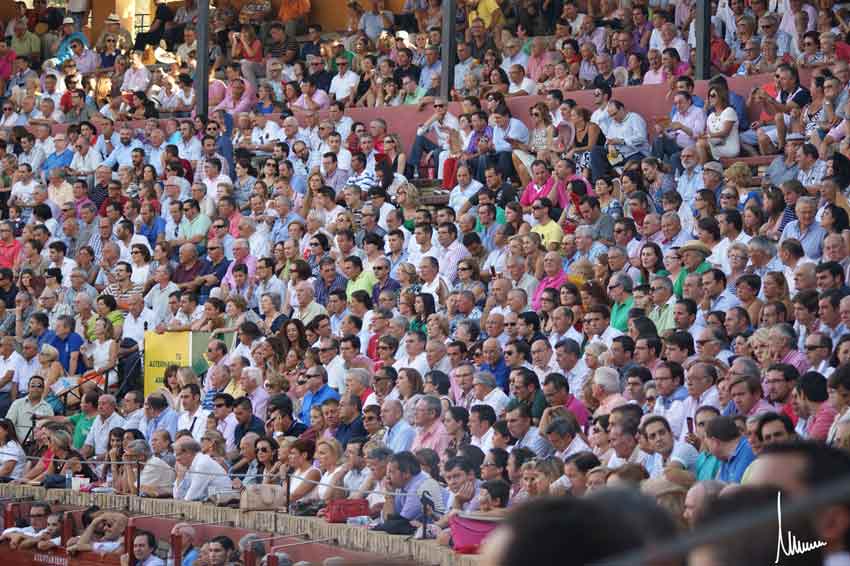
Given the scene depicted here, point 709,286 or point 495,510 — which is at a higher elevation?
point 709,286

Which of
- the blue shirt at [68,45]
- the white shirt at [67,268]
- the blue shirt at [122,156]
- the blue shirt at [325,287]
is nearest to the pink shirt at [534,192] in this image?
the blue shirt at [325,287]

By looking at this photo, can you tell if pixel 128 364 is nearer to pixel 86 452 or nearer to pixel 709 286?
pixel 86 452

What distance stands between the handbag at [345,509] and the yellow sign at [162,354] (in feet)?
14.8

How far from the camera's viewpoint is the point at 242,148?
54.9 feet

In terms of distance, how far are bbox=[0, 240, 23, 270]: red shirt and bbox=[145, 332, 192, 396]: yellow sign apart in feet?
10.9

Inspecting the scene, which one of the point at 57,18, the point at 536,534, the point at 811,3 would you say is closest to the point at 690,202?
the point at 811,3

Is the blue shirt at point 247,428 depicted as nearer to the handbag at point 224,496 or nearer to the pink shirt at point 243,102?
the handbag at point 224,496

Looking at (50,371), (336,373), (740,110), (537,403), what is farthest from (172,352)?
(740,110)

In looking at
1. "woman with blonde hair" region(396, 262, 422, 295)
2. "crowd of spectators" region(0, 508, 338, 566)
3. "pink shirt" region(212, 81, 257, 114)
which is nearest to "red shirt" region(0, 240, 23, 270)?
"pink shirt" region(212, 81, 257, 114)

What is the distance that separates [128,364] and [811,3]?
7054 millimetres

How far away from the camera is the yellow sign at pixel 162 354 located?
1397 cm

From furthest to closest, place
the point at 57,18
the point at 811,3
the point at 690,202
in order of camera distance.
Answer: the point at 57,18 → the point at 811,3 → the point at 690,202

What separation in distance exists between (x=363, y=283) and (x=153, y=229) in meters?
3.68

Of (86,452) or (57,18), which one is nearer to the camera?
(86,452)
